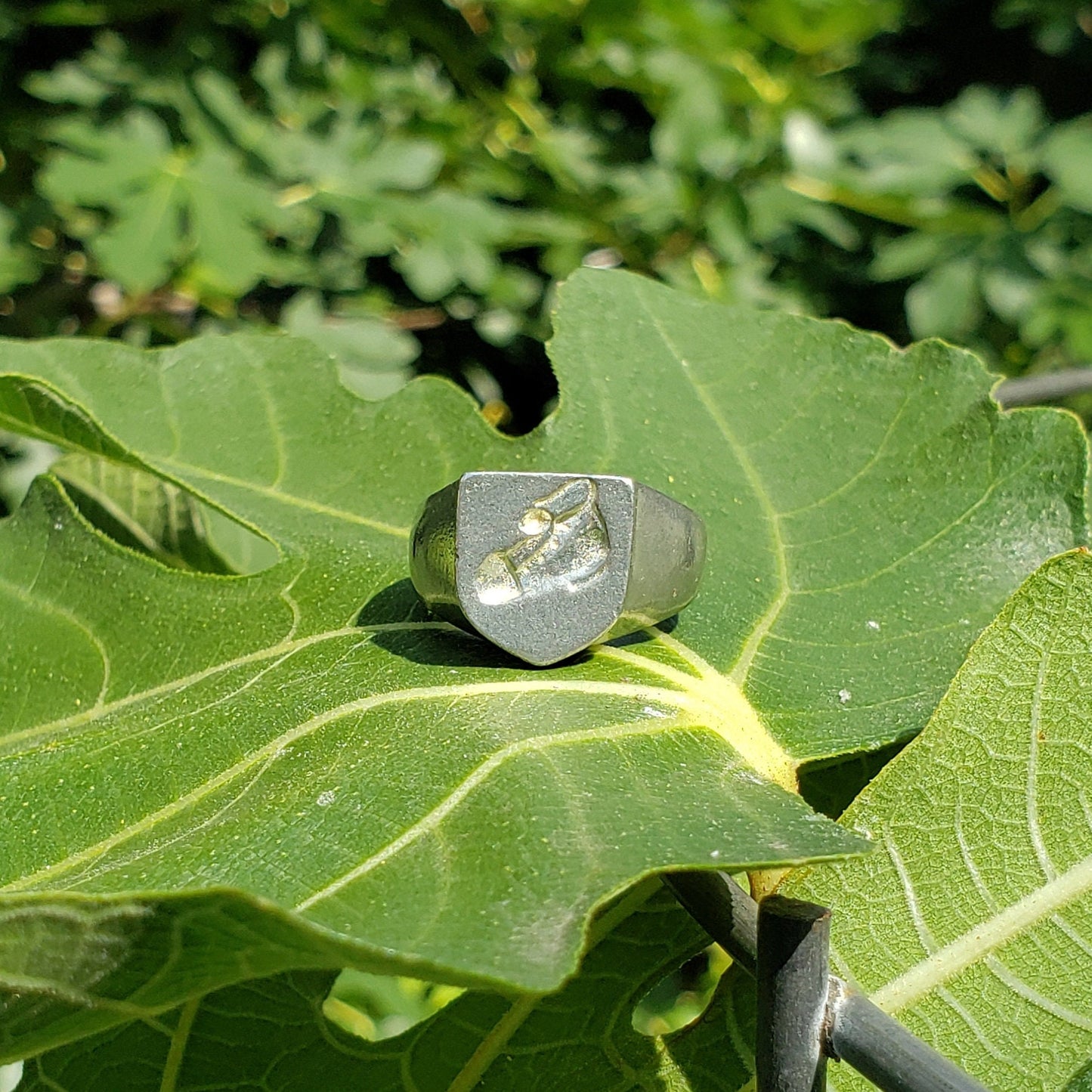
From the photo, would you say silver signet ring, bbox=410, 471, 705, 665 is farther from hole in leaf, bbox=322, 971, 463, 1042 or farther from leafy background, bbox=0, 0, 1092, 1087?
leafy background, bbox=0, 0, 1092, 1087

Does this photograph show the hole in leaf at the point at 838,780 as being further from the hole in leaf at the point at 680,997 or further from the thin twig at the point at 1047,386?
the thin twig at the point at 1047,386

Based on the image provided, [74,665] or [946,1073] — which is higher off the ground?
[946,1073]

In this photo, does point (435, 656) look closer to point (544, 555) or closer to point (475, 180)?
point (544, 555)

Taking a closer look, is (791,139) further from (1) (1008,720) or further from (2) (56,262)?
(1) (1008,720)

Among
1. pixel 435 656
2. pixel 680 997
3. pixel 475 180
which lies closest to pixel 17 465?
pixel 475 180

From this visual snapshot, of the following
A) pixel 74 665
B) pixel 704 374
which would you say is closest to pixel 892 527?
pixel 704 374

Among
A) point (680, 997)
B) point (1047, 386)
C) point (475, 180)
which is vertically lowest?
point (680, 997)

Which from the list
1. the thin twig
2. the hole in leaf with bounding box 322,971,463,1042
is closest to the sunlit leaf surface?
the thin twig
